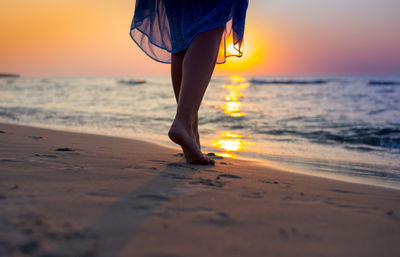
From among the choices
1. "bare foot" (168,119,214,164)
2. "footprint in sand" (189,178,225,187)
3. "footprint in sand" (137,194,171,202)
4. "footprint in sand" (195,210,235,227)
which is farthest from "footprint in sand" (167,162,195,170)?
"footprint in sand" (195,210,235,227)

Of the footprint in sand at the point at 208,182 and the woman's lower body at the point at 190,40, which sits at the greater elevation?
the woman's lower body at the point at 190,40

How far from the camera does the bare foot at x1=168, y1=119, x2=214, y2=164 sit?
6.70ft

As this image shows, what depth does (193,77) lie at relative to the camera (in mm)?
2012

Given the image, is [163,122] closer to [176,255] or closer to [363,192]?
[363,192]

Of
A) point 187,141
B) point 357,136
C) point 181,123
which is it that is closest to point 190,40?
point 181,123

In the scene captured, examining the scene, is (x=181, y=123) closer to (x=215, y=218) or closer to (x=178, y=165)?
(x=178, y=165)

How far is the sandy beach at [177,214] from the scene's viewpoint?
91cm

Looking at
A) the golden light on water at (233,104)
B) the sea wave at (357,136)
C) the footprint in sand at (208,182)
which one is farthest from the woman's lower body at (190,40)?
the golden light on water at (233,104)

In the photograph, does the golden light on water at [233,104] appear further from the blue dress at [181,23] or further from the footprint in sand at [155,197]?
the footprint in sand at [155,197]

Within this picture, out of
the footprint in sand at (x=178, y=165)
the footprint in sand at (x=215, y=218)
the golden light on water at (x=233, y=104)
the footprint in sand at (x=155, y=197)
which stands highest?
the golden light on water at (x=233, y=104)

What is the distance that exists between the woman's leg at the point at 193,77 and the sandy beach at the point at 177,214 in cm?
31

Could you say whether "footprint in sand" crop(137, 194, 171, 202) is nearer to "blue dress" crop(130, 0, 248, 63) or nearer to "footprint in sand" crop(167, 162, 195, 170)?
"footprint in sand" crop(167, 162, 195, 170)

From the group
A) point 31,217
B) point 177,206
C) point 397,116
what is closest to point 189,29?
point 177,206

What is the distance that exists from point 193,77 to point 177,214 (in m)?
1.05
